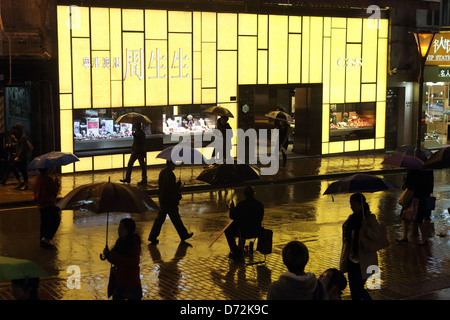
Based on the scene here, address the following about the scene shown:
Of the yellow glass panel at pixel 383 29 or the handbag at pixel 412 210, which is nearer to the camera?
the handbag at pixel 412 210

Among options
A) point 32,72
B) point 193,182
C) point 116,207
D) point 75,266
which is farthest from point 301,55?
point 116,207

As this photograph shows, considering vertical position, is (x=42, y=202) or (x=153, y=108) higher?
(x=153, y=108)

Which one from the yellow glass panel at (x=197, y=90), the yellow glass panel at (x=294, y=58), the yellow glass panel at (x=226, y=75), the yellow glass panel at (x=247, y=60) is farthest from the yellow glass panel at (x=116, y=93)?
the yellow glass panel at (x=294, y=58)

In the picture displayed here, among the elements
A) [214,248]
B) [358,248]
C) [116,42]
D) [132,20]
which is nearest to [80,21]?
[116,42]

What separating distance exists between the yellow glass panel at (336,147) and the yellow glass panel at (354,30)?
162 inches

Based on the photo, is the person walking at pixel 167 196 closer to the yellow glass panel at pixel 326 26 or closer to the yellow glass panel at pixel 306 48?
the yellow glass panel at pixel 306 48

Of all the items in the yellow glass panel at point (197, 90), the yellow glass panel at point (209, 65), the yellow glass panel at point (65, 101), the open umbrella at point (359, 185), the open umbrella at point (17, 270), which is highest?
the yellow glass panel at point (209, 65)

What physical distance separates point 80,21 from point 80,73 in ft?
5.28

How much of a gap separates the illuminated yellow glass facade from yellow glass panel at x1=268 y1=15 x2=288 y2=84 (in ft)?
0.12

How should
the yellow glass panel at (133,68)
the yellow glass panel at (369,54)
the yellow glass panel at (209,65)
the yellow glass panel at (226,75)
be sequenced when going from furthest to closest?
the yellow glass panel at (369,54) < the yellow glass panel at (226,75) < the yellow glass panel at (209,65) < the yellow glass panel at (133,68)

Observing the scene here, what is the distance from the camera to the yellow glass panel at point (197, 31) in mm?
23609

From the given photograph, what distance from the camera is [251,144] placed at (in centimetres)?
2564

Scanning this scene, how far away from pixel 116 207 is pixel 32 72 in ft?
41.6

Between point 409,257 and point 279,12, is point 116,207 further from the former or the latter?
point 279,12
